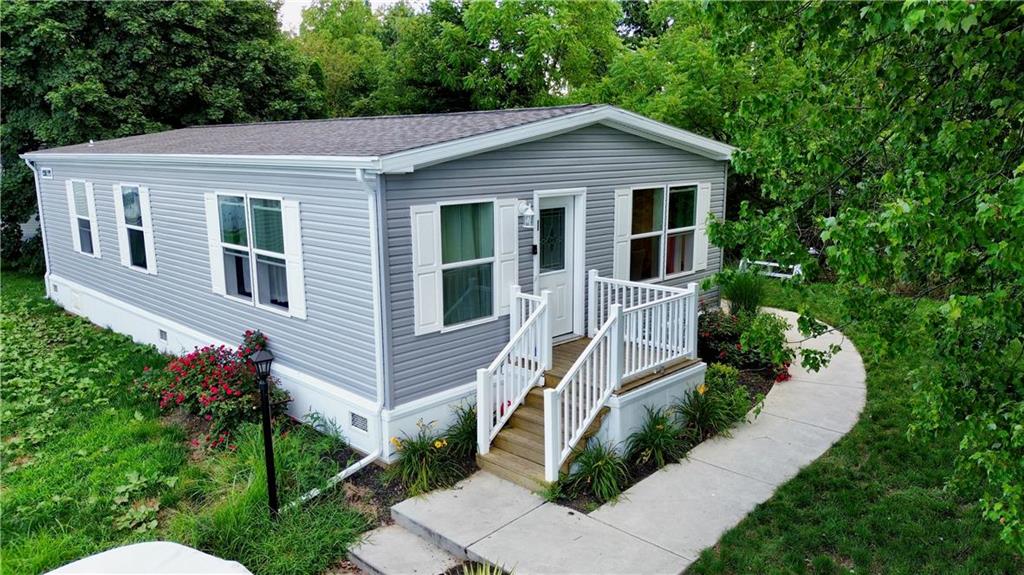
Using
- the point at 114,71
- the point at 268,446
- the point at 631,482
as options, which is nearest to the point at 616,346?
the point at 631,482

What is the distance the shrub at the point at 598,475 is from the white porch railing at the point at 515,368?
0.92m

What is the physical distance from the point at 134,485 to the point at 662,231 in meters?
6.75

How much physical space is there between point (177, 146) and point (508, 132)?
5.78 m

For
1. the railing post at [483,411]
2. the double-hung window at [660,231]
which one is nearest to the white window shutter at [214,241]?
the railing post at [483,411]

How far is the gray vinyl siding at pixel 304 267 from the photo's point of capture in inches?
276

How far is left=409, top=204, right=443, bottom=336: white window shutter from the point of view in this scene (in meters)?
6.92

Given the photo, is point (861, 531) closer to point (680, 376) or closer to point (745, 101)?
point (680, 376)

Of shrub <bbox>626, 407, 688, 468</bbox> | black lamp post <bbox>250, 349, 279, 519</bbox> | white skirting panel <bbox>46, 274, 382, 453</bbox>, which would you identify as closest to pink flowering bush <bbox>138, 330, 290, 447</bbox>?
white skirting panel <bbox>46, 274, 382, 453</bbox>

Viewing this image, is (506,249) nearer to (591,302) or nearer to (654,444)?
(591,302)

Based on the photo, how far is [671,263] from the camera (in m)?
9.96

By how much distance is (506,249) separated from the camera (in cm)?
766

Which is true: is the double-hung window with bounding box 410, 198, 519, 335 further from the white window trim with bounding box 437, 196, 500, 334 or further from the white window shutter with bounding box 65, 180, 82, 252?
the white window shutter with bounding box 65, 180, 82, 252

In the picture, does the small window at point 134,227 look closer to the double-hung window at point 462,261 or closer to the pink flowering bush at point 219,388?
the pink flowering bush at point 219,388

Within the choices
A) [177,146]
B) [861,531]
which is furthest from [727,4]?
[177,146]
